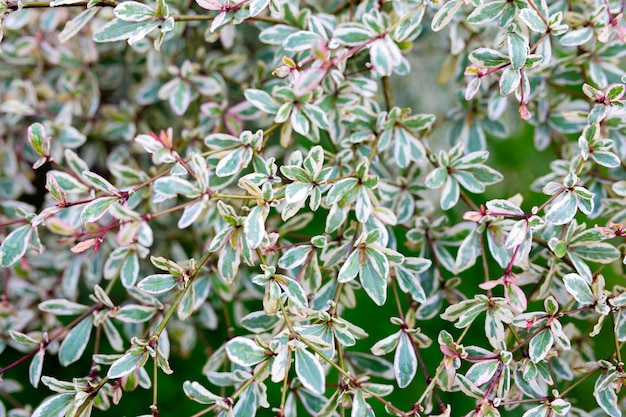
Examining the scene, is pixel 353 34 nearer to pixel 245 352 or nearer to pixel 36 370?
pixel 245 352

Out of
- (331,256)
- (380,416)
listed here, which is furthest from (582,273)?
(380,416)

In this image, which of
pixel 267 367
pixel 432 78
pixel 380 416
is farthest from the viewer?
pixel 432 78

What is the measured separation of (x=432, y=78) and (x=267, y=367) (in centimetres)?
101

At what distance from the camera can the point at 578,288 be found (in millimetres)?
790

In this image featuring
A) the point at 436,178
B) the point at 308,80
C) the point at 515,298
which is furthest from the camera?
the point at 436,178

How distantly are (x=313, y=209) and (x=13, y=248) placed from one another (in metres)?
0.47

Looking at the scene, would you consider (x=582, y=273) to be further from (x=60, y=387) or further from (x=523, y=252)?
(x=60, y=387)

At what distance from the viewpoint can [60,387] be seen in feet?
2.60

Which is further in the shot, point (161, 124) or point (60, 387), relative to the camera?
point (161, 124)

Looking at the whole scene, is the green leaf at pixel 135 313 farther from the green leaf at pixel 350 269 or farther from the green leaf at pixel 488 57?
the green leaf at pixel 488 57

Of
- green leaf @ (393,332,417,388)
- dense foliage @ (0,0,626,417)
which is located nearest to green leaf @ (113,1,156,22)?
dense foliage @ (0,0,626,417)

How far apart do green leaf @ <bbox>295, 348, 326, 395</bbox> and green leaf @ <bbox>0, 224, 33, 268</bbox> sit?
0.46 m

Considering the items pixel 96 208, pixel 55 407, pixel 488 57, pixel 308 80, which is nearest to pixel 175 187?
pixel 96 208

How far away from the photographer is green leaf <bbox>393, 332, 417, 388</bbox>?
2.76ft
